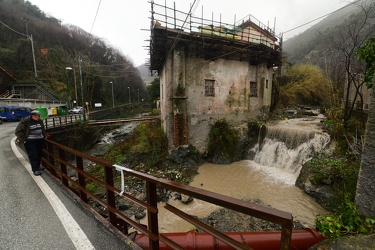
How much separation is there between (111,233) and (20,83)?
1665 inches

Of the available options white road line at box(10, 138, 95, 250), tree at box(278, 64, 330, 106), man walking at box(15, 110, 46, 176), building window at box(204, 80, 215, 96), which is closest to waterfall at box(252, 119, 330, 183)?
building window at box(204, 80, 215, 96)

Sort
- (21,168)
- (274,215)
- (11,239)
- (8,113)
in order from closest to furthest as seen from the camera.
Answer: (274,215) < (11,239) < (21,168) < (8,113)

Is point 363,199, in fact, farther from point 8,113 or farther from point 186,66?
point 8,113

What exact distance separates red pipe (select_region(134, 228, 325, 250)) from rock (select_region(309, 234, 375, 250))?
25cm

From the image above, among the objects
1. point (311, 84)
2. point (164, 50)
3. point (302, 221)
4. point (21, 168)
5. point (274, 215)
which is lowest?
point (302, 221)

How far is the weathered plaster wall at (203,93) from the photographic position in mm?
11258

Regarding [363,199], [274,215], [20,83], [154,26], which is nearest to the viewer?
[274,215]

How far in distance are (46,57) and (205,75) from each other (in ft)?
146

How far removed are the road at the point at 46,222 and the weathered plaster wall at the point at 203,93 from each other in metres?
8.32

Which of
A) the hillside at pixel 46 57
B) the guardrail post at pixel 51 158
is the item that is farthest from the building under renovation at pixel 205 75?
the hillside at pixel 46 57

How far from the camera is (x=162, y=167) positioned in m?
11.6

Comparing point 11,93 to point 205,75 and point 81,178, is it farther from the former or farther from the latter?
point 81,178

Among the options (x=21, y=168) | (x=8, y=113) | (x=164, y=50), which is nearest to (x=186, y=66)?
(x=164, y=50)

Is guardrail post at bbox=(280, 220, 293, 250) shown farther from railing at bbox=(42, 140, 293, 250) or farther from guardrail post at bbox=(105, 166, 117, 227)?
guardrail post at bbox=(105, 166, 117, 227)
